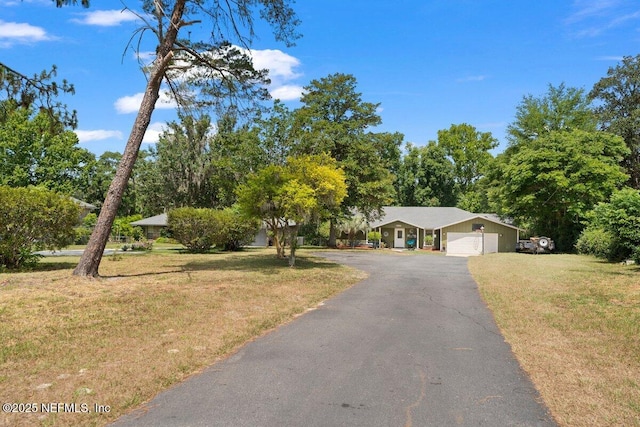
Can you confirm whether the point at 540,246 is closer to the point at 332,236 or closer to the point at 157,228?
the point at 332,236

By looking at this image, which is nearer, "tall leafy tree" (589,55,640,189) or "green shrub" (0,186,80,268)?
"green shrub" (0,186,80,268)

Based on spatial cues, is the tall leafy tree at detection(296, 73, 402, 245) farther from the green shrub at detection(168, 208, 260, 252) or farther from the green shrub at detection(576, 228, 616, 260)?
the green shrub at detection(576, 228, 616, 260)

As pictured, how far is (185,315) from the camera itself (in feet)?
26.3

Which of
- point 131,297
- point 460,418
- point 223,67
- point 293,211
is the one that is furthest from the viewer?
point 293,211

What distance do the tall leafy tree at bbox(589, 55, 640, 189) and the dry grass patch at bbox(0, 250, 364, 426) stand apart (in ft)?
137

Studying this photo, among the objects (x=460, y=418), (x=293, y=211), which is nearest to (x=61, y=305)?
(x=460, y=418)

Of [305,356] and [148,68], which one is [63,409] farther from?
Result: [148,68]

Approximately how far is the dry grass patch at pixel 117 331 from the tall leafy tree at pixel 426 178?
46.2m

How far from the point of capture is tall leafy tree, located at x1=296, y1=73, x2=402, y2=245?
30312 mm

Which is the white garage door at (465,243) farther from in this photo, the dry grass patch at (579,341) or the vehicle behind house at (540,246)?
the dry grass patch at (579,341)

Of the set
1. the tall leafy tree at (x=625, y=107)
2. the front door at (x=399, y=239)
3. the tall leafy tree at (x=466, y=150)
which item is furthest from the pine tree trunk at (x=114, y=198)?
the tall leafy tree at (x=466, y=150)

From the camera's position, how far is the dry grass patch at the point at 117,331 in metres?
4.32

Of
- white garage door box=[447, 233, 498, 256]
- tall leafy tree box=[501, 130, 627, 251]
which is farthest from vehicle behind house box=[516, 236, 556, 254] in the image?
white garage door box=[447, 233, 498, 256]

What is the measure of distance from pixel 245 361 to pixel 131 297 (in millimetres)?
5172
